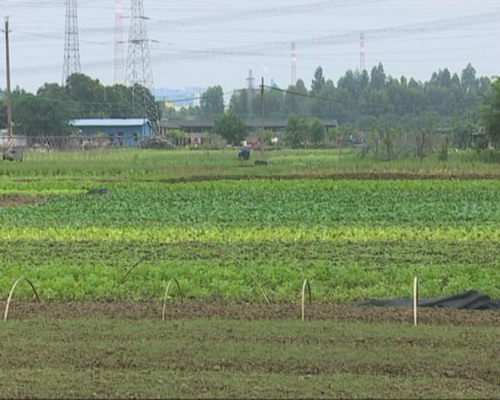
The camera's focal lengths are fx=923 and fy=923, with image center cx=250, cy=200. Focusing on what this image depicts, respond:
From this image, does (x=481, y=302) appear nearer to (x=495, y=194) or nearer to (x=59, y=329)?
(x=59, y=329)

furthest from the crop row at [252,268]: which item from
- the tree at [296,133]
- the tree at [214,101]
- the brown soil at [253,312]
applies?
the tree at [214,101]

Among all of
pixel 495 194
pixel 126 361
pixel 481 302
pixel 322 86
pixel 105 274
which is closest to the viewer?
pixel 126 361

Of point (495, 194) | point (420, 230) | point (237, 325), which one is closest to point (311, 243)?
point (420, 230)

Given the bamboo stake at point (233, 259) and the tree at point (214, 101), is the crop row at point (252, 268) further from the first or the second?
the tree at point (214, 101)

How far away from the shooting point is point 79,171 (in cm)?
5531

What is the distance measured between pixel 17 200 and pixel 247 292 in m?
23.0

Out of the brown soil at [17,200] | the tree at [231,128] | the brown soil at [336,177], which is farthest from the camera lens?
the tree at [231,128]

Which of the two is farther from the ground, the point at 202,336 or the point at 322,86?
the point at 322,86

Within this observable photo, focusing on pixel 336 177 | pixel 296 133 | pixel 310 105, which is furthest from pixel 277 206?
pixel 310 105

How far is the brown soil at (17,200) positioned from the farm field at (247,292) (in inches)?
16.0

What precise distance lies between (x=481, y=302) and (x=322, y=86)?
597ft

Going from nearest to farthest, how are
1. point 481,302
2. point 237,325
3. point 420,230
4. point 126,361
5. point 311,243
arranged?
1. point 126,361
2. point 237,325
3. point 481,302
4. point 311,243
5. point 420,230

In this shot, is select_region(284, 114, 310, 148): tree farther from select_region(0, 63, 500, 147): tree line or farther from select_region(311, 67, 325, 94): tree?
Answer: select_region(311, 67, 325, 94): tree

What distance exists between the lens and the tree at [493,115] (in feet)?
189
